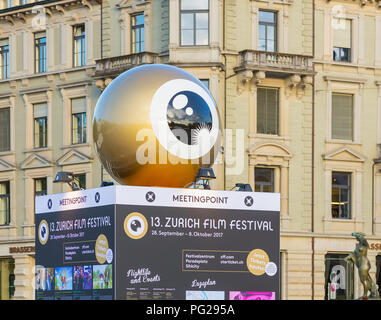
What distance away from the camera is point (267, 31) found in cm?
4100

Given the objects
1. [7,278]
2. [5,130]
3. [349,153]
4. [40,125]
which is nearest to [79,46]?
[40,125]

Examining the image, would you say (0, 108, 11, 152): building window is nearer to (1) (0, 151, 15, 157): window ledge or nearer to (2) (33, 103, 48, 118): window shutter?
(1) (0, 151, 15, 157): window ledge

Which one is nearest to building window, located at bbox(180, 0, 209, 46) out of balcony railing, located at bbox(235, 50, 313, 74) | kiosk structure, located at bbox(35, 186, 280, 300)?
balcony railing, located at bbox(235, 50, 313, 74)

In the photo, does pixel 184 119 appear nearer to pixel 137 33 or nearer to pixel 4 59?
pixel 137 33

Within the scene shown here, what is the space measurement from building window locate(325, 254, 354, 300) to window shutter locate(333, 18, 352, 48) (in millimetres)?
8724

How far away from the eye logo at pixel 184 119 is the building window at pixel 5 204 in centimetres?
3298

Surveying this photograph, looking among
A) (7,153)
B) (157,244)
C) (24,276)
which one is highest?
(7,153)

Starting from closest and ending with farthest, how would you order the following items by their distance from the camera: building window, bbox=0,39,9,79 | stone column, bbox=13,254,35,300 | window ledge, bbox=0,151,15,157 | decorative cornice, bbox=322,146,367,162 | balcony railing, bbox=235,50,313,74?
1. balcony railing, bbox=235,50,313,74
2. decorative cornice, bbox=322,146,367,162
3. stone column, bbox=13,254,35,300
4. window ledge, bbox=0,151,15,157
5. building window, bbox=0,39,9,79

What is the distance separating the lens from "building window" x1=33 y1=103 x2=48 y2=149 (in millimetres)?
44688

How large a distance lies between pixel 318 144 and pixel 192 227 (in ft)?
97.5

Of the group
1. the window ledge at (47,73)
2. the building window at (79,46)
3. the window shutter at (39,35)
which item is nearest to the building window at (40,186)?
the window ledge at (47,73)

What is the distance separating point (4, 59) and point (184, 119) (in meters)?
34.8

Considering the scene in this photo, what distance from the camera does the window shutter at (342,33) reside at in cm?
4212

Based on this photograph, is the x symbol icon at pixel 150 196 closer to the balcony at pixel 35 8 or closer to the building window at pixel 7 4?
the balcony at pixel 35 8
